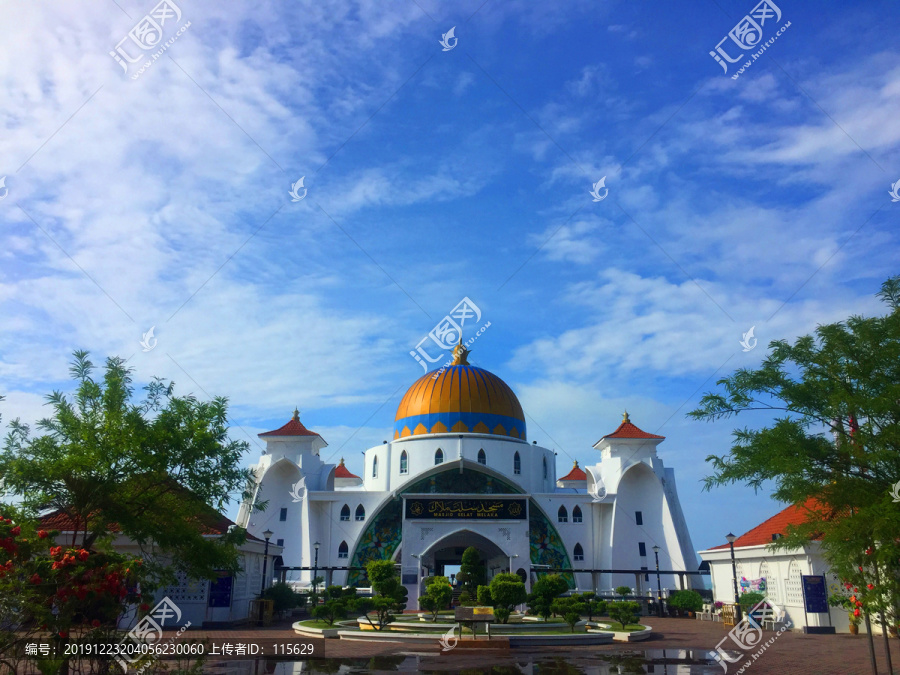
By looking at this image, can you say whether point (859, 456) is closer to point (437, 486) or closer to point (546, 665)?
point (546, 665)

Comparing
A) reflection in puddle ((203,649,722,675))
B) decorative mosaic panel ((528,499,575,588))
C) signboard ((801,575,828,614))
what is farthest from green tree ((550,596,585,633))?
decorative mosaic panel ((528,499,575,588))

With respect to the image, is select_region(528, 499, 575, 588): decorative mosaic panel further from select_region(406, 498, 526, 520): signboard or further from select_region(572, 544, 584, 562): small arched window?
select_region(406, 498, 526, 520): signboard

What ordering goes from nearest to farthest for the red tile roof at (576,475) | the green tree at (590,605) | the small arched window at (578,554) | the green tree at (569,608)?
the green tree at (569,608) → the green tree at (590,605) → the small arched window at (578,554) → the red tile roof at (576,475)

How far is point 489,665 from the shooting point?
1223 cm

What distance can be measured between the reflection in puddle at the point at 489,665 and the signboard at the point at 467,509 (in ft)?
49.7

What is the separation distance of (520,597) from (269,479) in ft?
68.7

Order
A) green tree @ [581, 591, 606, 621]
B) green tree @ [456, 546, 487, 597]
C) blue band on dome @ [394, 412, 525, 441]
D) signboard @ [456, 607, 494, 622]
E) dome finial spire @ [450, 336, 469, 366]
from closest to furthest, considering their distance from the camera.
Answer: signboard @ [456, 607, 494, 622] < green tree @ [581, 591, 606, 621] < green tree @ [456, 546, 487, 597] < blue band on dome @ [394, 412, 525, 441] < dome finial spire @ [450, 336, 469, 366]

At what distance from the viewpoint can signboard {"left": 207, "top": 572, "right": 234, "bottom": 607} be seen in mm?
20203

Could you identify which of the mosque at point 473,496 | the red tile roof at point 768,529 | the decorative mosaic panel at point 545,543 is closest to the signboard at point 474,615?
the red tile roof at point 768,529

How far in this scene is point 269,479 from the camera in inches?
1390

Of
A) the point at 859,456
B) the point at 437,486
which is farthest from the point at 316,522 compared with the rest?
the point at 859,456

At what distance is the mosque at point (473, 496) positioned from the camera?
3212 centimetres

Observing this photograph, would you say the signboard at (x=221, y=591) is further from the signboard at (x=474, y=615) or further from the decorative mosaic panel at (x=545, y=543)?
the decorative mosaic panel at (x=545, y=543)

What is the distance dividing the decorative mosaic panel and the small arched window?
1.77 ft
